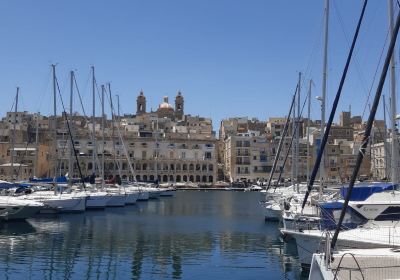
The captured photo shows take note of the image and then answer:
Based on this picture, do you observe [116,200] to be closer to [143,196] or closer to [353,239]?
[143,196]

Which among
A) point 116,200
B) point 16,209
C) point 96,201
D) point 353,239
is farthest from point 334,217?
point 116,200

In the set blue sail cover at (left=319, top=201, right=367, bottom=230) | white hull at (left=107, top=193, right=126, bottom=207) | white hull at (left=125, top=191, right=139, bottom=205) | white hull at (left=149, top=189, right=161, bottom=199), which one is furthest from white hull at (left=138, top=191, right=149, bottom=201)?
blue sail cover at (left=319, top=201, right=367, bottom=230)

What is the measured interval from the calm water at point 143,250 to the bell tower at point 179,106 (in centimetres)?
11449

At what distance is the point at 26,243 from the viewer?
95.5ft

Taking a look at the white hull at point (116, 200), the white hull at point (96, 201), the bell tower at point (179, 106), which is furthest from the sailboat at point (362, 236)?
the bell tower at point (179, 106)

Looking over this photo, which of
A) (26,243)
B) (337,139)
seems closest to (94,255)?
(26,243)

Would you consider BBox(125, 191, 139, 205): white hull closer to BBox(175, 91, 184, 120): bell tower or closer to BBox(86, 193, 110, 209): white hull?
BBox(86, 193, 110, 209): white hull

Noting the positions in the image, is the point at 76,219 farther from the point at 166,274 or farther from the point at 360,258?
the point at 360,258

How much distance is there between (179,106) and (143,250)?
135m

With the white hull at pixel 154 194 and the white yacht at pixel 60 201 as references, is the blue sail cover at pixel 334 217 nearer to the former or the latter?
the white yacht at pixel 60 201

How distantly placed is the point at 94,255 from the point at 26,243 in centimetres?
529

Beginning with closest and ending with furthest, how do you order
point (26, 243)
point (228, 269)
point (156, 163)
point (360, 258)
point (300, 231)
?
point (360, 258)
point (300, 231)
point (228, 269)
point (26, 243)
point (156, 163)

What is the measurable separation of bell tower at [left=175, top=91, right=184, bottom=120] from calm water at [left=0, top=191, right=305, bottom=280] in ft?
376

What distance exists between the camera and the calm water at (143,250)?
21906mm
